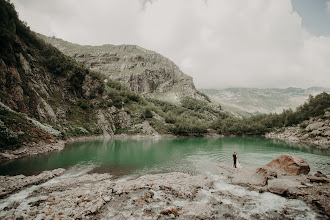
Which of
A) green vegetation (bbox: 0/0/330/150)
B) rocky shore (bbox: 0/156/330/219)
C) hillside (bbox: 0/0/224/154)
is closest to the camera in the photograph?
rocky shore (bbox: 0/156/330/219)

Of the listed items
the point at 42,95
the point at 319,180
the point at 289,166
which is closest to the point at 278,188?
the point at 319,180

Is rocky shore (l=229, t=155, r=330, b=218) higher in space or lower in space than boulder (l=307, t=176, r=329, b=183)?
lower

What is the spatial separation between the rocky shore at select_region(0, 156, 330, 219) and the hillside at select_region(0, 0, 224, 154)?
20.2 metres

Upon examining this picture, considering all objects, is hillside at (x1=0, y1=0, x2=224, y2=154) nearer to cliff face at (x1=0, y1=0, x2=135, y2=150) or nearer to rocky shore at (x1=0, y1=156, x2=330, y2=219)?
cliff face at (x1=0, y1=0, x2=135, y2=150)

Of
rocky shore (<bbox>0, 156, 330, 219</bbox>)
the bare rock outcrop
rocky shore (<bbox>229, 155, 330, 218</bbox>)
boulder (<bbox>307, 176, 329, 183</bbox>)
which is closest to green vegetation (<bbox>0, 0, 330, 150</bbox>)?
the bare rock outcrop

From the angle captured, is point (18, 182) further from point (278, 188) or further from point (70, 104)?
point (70, 104)

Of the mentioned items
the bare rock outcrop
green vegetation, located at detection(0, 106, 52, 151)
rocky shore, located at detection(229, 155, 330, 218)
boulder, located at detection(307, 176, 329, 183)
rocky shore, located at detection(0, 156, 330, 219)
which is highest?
green vegetation, located at detection(0, 106, 52, 151)

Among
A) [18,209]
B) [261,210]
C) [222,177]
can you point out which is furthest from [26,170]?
[261,210]

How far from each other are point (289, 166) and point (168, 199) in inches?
796

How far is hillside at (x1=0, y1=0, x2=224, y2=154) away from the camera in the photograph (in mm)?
41500

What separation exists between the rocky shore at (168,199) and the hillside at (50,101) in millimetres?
20159

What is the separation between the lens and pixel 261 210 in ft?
46.9

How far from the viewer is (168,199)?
52.7 ft

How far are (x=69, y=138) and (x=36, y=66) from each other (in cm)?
3495
